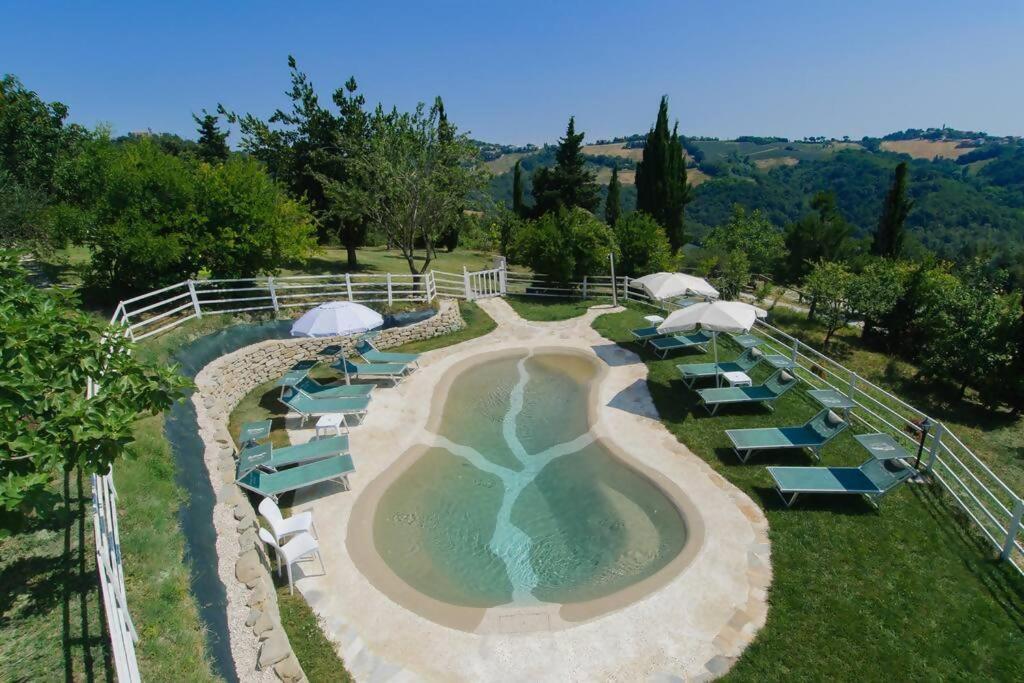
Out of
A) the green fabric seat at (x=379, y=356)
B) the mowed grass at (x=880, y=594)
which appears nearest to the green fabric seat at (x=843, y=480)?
the mowed grass at (x=880, y=594)

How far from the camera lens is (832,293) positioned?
83.0 ft

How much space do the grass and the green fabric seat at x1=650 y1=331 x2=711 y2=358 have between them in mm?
4738

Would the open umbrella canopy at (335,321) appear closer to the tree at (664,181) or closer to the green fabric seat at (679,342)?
the green fabric seat at (679,342)

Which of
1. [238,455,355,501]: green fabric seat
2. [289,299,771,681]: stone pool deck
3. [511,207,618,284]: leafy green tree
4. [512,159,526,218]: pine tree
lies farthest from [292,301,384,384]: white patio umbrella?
[512,159,526,218]: pine tree

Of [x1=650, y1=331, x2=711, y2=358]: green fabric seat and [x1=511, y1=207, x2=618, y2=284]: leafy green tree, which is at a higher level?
[x1=511, y1=207, x2=618, y2=284]: leafy green tree

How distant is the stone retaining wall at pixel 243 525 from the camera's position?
616 centimetres

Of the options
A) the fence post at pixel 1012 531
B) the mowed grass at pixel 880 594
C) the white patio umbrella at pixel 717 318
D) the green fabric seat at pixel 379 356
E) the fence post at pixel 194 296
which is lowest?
the mowed grass at pixel 880 594

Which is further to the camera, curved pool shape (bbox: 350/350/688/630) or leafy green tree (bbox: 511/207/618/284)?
leafy green tree (bbox: 511/207/618/284)

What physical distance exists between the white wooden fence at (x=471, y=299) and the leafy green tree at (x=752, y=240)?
17870 mm

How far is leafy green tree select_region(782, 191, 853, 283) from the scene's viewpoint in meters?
41.7

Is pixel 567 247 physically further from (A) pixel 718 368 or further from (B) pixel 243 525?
(B) pixel 243 525

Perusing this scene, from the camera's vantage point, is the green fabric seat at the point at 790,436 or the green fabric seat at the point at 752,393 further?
the green fabric seat at the point at 752,393

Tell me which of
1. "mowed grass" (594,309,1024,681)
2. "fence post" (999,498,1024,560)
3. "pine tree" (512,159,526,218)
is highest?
"pine tree" (512,159,526,218)

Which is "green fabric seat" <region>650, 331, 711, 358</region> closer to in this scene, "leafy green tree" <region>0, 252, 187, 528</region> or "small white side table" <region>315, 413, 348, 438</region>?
"small white side table" <region>315, 413, 348, 438</region>
